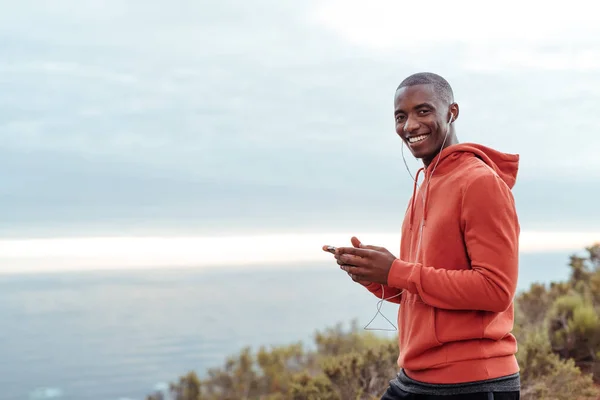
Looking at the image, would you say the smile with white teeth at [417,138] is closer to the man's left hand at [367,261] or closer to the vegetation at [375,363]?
the man's left hand at [367,261]

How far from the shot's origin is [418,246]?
7.97ft

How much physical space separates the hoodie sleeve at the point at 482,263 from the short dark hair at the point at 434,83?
0.39m

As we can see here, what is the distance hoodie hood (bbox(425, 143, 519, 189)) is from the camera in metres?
2.40

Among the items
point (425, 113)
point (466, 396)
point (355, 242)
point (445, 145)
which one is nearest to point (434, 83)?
point (425, 113)

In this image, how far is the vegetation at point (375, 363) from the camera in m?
5.94

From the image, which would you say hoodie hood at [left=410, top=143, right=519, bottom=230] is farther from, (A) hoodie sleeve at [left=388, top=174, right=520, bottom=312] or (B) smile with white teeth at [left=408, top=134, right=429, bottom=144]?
(A) hoodie sleeve at [left=388, top=174, right=520, bottom=312]

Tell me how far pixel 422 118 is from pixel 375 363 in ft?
13.0

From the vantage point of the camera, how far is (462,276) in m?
2.16

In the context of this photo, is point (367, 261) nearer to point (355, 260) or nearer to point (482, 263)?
point (355, 260)

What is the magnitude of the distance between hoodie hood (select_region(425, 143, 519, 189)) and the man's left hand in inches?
14.6

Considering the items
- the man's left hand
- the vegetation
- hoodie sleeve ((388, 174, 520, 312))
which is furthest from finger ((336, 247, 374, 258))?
the vegetation

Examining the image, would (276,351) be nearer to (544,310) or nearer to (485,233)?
(544,310)

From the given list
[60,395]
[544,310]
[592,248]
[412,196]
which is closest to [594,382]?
[544,310]

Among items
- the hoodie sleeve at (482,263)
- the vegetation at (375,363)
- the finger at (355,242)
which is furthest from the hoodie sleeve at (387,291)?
the vegetation at (375,363)
